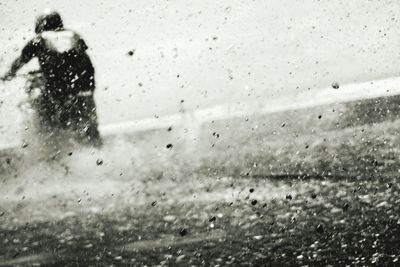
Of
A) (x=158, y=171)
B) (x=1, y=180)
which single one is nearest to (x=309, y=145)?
(x=158, y=171)

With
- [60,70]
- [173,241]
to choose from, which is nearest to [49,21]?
[60,70]

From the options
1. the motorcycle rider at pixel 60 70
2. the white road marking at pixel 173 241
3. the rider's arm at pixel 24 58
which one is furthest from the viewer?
the motorcycle rider at pixel 60 70

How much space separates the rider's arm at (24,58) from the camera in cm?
350

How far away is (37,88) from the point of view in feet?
11.9

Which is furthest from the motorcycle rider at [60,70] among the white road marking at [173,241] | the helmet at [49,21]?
the white road marking at [173,241]

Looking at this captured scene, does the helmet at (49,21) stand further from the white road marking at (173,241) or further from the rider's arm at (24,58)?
the white road marking at (173,241)

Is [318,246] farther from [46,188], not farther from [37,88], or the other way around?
[37,88]

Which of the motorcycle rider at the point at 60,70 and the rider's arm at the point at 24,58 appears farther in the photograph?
the motorcycle rider at the point at 60,70

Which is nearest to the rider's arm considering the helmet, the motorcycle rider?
the motorcycle rider

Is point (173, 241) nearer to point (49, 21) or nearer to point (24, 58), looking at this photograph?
point (24, 58)

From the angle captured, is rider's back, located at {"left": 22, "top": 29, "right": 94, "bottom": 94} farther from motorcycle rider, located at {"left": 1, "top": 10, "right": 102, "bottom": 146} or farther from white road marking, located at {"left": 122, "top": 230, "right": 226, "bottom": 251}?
white road marking, located at {"left": 122, "top": 230, "right": 226, "bottom": 251}

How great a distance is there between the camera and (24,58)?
360 centimetres

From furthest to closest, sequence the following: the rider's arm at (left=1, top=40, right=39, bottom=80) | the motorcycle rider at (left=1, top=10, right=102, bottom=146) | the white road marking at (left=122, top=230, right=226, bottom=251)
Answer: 1. the motorcycle rider at (left=1, top=10, right=102, bottom=146)
2. the rider's arm at (left=1, top=40, right=39, bottom=80)
3. the white road marking at (left=122, top=230, right=226, bottom=251)

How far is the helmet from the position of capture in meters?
3.69
